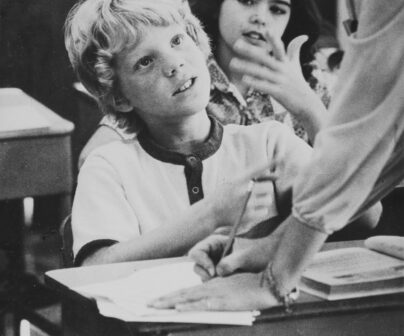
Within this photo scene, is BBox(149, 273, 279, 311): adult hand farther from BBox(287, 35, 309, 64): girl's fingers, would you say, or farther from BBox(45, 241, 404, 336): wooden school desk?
BBox(287, 35, 309, 64): girl's fingers

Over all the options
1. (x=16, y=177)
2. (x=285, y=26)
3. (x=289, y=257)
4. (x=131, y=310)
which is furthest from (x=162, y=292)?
(x=285, y=26)

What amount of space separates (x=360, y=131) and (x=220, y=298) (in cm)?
30

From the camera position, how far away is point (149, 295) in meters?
1.19

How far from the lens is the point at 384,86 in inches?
42.3

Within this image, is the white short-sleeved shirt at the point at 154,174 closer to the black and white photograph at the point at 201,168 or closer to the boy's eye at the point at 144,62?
the black and white photograph at the point at 201,168

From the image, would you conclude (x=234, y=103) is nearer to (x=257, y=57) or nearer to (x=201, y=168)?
(x=201, y=168)

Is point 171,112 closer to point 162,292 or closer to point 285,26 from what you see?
point 285,26

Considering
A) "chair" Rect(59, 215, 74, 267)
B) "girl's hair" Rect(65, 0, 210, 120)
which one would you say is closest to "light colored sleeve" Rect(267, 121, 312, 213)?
"girl's hair" Rect(65, 0, 210, 120)

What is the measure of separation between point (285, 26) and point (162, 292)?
756 mm

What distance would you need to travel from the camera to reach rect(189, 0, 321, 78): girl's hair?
1.74 meters

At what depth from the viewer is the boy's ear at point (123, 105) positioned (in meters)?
1.67

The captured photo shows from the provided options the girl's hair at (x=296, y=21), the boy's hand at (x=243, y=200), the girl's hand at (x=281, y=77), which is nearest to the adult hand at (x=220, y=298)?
the boy's hand at (x=243, y=200)

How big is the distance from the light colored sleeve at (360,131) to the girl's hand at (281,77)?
0.27 meters

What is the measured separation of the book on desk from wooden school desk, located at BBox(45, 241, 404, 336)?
1 centimetres
